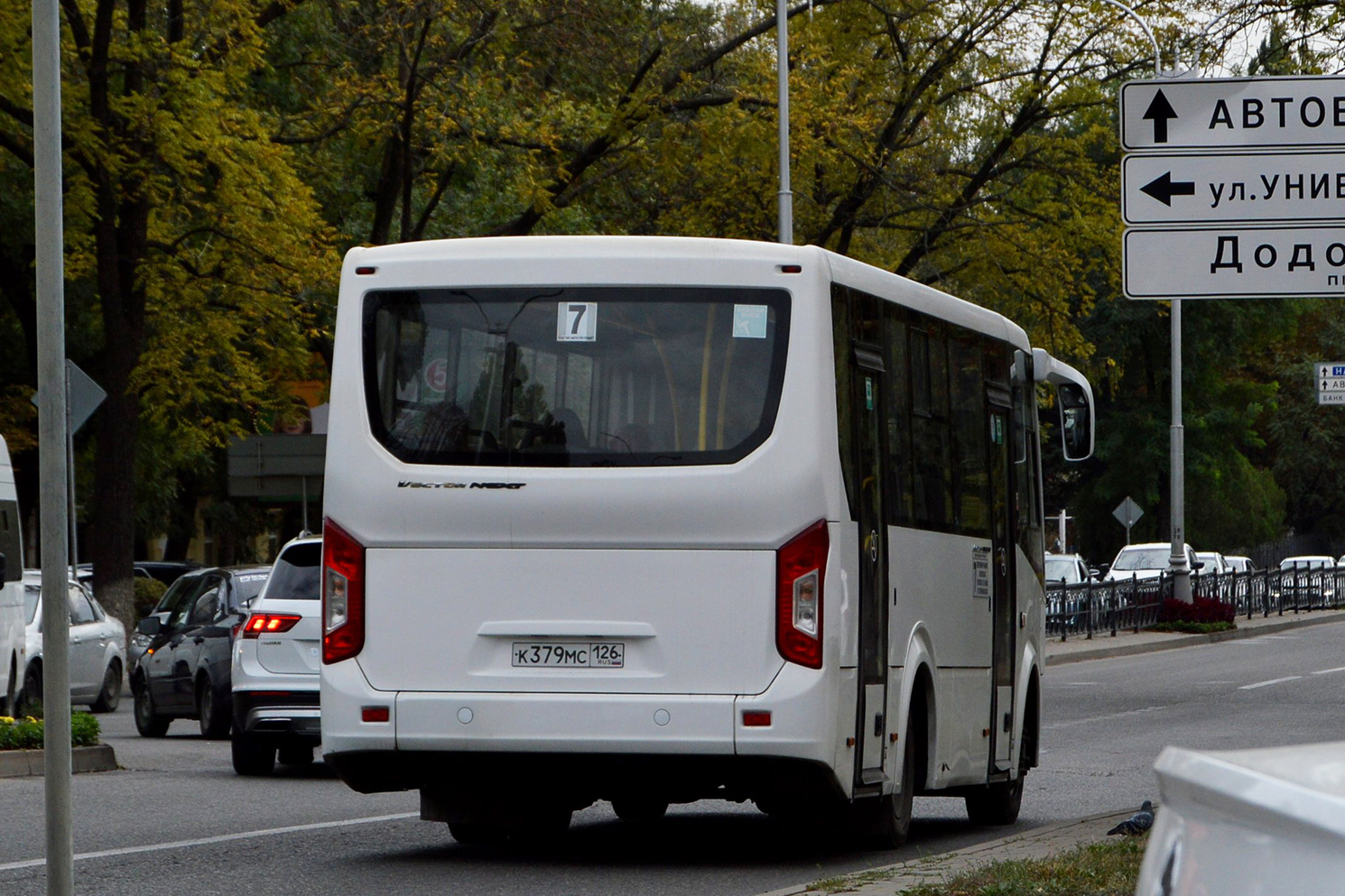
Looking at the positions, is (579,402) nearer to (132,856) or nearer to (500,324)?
(500,324)

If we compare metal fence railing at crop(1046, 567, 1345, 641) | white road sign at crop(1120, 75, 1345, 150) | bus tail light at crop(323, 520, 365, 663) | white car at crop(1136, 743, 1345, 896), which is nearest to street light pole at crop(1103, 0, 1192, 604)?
metal fence railing at crop(1046, 567, 1345, 641)

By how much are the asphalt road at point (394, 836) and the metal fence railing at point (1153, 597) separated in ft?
63.0

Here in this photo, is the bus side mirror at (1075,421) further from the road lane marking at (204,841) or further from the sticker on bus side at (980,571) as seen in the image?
the road lane marking at (204,841)

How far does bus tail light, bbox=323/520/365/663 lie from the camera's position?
10.4 m

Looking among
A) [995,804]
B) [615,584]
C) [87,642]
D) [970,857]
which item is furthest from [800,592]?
[87,642]

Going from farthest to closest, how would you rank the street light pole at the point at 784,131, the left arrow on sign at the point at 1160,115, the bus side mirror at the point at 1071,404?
1. the street light pole at the point at 784,131
2. the bus side mirror at the point at 1071,404
3. the left arrow on sign at the point at 1160,115

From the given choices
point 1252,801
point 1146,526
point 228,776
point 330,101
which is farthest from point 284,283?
point 1146,526

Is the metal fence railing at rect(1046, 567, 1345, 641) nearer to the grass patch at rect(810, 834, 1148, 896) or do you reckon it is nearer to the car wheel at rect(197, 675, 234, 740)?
the car wheel at rect(197, 675, 234, 740)

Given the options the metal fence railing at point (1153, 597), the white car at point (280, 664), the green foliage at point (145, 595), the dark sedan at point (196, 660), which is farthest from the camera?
the metal fence railing at point (1153, 597)

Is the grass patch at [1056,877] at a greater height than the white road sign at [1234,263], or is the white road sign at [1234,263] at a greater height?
the white road sign at [1234,263]

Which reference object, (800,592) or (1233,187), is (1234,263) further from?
(800,592)

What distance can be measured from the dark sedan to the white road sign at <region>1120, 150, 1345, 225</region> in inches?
436

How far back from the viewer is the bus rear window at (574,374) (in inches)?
409

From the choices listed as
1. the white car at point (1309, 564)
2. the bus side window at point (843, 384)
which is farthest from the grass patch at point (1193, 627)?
the bus side window at point (843, 384)
